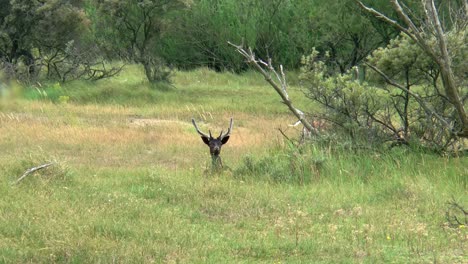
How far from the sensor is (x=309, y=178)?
395 inches

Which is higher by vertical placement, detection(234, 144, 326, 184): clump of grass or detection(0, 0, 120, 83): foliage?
detection(0, 0, 120, 83): foliage

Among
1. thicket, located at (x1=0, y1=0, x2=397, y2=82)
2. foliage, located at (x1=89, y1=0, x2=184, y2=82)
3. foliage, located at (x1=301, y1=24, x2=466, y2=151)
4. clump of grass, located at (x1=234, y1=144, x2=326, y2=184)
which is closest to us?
clump of grass, located at (x1=234, y1=144, x2=326, y2=184)

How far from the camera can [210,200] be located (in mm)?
8438

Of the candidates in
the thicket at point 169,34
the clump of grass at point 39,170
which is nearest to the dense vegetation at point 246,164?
the clump of grass at point 39,170

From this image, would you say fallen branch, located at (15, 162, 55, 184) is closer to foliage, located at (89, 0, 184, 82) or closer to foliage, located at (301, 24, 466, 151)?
foliage, located at (301, 24, 466, 151)

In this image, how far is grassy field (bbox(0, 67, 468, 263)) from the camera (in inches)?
247

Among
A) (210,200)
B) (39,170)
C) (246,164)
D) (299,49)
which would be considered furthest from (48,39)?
(210,200)

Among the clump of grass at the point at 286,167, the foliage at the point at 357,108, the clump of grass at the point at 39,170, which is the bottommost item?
the clump of grass at the point at 286,167

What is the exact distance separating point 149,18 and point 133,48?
2171 mm

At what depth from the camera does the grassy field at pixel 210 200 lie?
20.5 feet

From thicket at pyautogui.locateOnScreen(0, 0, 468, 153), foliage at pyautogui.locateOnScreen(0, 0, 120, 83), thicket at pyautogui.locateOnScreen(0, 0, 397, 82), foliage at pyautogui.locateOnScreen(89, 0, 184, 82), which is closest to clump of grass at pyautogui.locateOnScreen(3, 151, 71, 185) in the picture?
thicket at pyautogui.locateOnScreen(0, 0, 468, 153)

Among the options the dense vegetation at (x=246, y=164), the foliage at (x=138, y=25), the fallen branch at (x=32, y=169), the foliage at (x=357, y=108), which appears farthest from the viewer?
the foliage at (x=138, y=25)

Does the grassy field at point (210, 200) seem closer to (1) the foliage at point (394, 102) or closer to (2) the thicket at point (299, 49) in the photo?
(1) the foliage at point (394, 102)

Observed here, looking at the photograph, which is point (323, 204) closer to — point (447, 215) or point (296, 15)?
point (447, 215)
